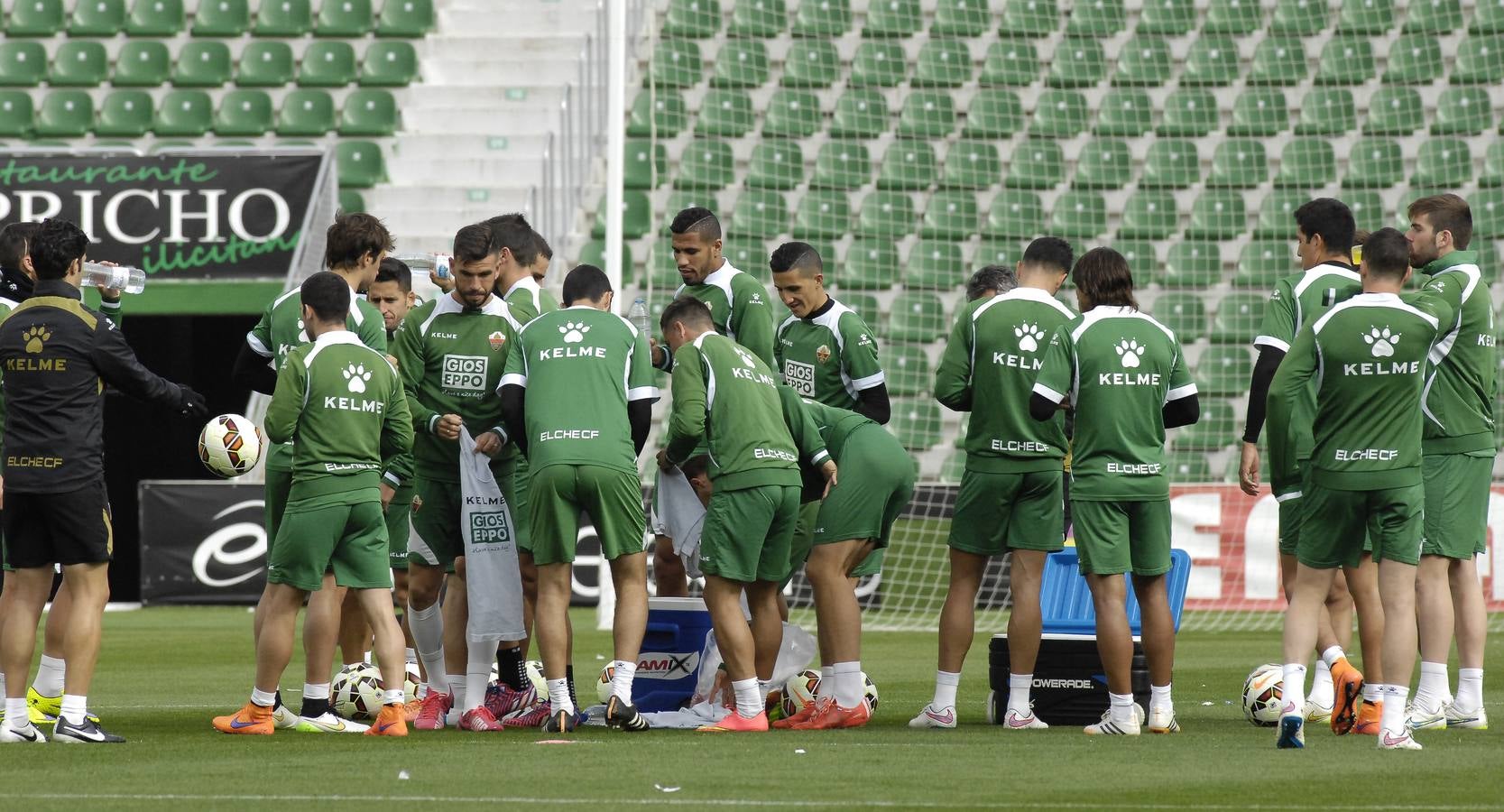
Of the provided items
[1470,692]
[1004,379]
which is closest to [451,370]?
[1004,379]

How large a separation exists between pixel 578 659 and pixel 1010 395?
449cm

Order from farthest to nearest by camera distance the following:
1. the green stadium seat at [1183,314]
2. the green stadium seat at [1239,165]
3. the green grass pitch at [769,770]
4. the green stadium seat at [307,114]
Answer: the green stadium seat at [307,114], the green stadium seat at [1239,165], the green stadium seat at [1183,314], the green grass pitch at [769,770]

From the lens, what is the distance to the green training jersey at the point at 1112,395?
7.35 meters

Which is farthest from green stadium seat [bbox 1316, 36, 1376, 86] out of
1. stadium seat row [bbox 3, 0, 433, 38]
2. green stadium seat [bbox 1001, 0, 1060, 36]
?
stadium seat row [bbox 3, 0, 433, 38]

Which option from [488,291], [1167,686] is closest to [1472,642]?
[1167,686]

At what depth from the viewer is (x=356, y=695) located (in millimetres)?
8141

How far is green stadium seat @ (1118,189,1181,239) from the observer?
62.2ft

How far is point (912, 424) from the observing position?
58.5ft

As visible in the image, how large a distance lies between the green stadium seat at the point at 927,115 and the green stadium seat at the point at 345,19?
239 inches

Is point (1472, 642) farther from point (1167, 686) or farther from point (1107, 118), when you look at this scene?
point (1107, 118)

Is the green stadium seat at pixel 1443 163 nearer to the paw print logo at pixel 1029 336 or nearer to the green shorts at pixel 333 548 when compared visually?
the paw print logo at pixel 1029 336

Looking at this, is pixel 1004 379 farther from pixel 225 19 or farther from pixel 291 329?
pixel 225 19

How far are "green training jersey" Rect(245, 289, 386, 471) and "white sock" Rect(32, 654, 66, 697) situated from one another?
1.15m

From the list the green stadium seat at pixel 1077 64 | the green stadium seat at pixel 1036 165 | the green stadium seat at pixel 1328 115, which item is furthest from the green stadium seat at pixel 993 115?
the green stadium seat at pixel 1328 115
